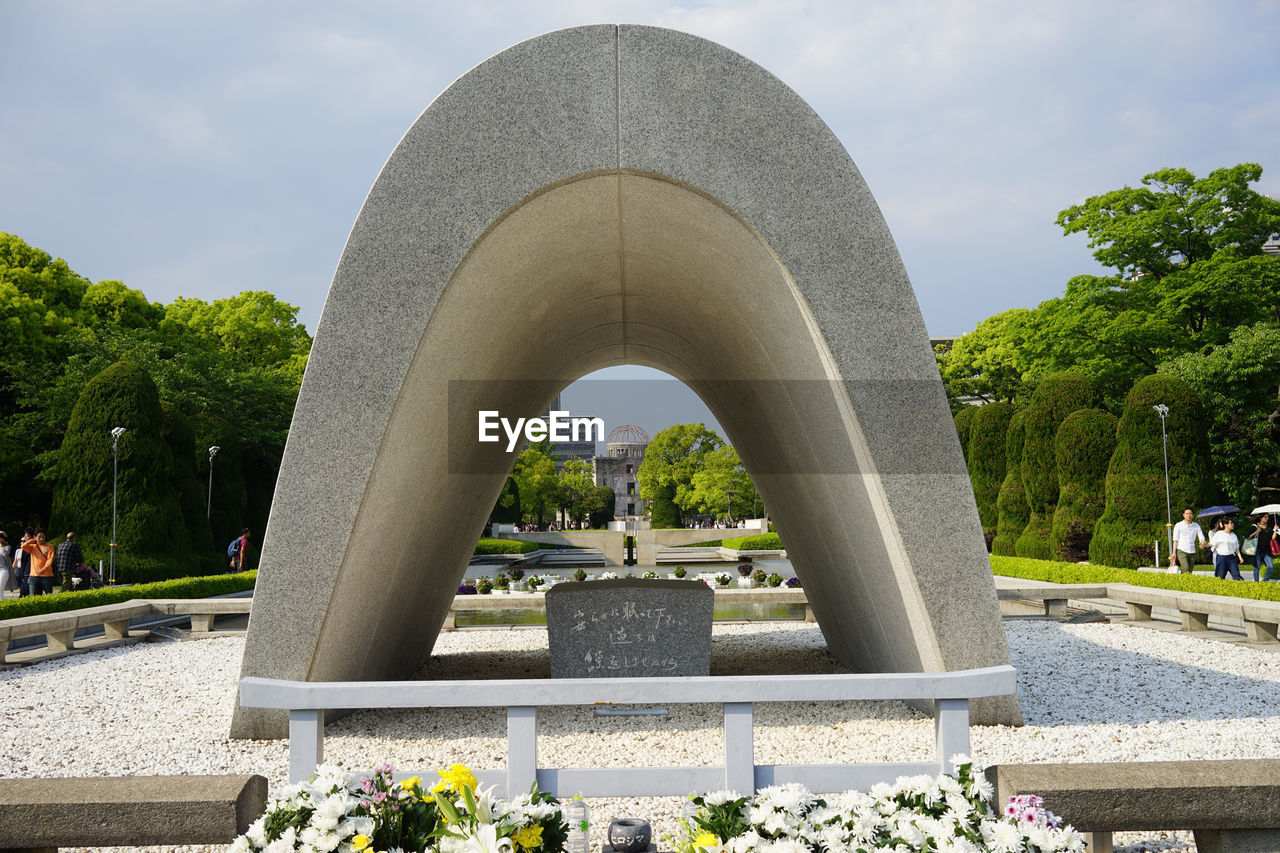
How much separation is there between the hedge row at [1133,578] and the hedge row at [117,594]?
1262cm

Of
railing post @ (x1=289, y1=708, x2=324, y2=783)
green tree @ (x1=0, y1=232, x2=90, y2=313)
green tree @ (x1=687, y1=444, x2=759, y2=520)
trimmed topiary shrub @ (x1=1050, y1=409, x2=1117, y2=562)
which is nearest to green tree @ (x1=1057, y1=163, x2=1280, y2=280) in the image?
trimmed topiary shrub @ (x1=1050, y1=409, x2=1117, y2=562)

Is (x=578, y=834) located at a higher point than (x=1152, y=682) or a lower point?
higher

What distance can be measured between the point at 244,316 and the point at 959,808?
4152 cm

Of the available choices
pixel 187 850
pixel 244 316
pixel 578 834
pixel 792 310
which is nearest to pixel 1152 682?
pixel 792 310

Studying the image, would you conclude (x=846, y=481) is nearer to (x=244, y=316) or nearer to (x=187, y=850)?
(x=187, y=850)

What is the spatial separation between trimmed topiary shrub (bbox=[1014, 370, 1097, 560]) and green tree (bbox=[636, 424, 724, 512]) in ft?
81.1

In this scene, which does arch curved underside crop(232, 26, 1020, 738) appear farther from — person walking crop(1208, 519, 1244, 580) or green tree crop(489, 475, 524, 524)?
green tree crop(489, 475, 524, 524)

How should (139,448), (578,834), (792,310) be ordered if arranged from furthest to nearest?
1. (139,448)
2. (792,310)
3. (578,834)

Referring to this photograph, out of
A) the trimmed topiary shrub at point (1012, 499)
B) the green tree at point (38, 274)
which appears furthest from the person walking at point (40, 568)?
the trimmed topiary shrub at point (1012, 499)

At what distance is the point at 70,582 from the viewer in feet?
49.7

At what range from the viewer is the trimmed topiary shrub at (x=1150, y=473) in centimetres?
1911

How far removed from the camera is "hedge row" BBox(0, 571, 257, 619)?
1112 cm

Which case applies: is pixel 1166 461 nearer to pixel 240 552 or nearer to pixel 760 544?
pixel 760 544

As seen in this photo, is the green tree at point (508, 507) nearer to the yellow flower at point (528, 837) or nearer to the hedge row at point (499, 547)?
the hedge row at point (499, 547)
